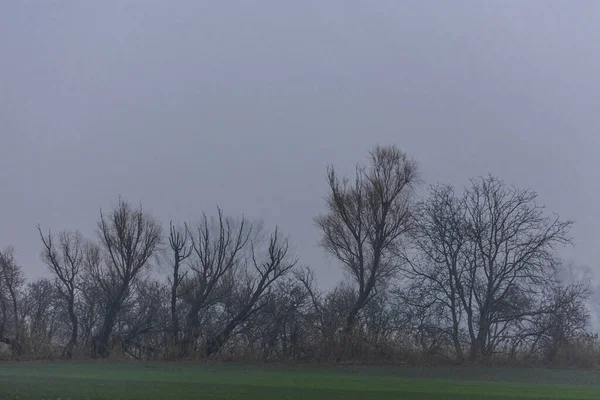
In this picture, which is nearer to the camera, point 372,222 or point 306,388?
point 306,388

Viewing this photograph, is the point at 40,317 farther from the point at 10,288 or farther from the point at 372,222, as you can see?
the point at 372,222

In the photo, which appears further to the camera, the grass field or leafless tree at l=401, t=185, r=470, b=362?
leafless tree at l=401, t=185, r=470, b=362

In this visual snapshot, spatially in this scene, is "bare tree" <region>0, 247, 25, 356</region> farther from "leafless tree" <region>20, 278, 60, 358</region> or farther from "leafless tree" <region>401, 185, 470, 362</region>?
"leafless tree" <region>401, 185, 470, 362</region>

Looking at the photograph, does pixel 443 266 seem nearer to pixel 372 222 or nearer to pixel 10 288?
pixel 372 222

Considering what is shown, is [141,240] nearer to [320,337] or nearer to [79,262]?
[79,262]

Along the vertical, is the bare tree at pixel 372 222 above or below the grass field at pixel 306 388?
above

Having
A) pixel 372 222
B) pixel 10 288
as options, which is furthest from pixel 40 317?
pixel 372 222

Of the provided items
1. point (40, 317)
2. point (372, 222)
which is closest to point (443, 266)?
point (372, 222)

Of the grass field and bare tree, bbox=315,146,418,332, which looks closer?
the grass field

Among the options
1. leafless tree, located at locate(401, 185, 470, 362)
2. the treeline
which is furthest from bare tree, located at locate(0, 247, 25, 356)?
leafless tree, located at locate(401, 185, 470, 362)

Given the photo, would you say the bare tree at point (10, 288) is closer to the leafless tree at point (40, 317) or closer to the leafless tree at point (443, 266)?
the leafless tree at point (40, 317)

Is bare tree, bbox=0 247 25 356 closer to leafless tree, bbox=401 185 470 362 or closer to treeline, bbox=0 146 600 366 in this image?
treeline, bbox=0 146 600 366

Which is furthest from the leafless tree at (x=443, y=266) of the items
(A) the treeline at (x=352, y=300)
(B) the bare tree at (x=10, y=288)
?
(B) the bare tree at (x=10, y=288)

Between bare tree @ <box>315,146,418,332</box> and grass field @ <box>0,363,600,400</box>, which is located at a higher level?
bare tree @ <box>315,146,418,332</box>
